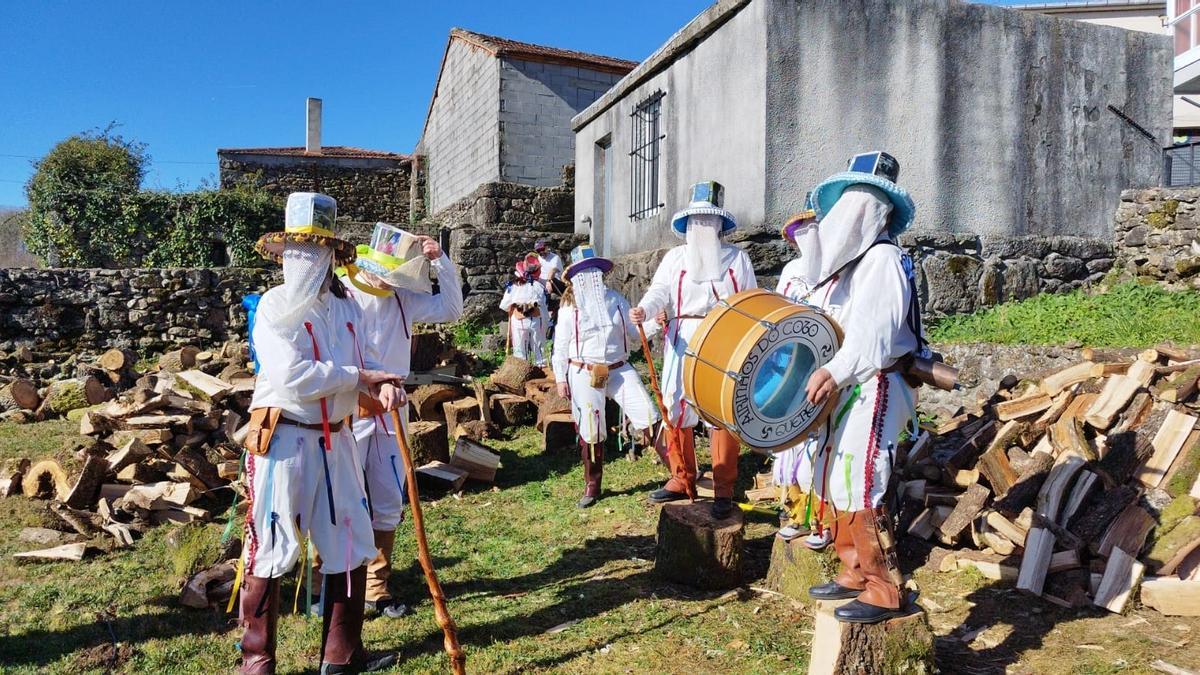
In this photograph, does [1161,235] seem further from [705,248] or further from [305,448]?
[305,448]

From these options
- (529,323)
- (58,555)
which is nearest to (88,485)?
(58,555)

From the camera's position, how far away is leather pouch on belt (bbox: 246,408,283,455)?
309 centimetres

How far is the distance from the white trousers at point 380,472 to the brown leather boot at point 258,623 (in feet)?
2.94

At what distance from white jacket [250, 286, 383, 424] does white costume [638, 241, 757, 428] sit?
261cm

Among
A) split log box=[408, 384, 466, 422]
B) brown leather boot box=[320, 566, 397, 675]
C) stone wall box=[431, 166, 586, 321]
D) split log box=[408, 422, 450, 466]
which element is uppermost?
stone wall box=[431, 166, 586, 321]

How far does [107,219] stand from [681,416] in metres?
16.6

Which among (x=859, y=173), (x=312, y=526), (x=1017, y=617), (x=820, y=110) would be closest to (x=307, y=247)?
(x=312, y=526)

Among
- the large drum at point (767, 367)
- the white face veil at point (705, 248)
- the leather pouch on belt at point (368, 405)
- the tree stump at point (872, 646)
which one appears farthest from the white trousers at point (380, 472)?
the white face veil at point (705, 248)

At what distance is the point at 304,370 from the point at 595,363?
10.6ft

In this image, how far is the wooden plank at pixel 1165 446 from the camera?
14.6 feet

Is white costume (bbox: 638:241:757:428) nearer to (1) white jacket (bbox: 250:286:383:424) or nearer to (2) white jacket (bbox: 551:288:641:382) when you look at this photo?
(2) white jacket (bbox: 551:288:641:382)

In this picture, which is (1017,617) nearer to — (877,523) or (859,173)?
(877,523)

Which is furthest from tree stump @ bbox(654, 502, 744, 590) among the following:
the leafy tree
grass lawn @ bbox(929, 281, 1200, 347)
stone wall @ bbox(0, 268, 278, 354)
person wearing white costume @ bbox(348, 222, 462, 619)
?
the leafy tree

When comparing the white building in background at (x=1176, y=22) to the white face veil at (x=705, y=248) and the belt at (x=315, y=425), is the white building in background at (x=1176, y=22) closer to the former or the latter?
the white face veil at (x=705, y=248)
